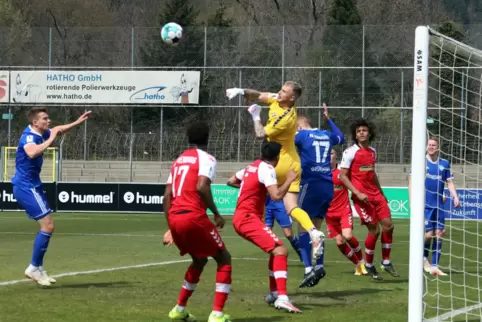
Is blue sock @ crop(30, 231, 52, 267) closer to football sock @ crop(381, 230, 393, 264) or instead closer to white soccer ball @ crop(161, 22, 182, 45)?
football sock @ crop(381, 230, 393, 264)

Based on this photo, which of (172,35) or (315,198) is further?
(172,35)

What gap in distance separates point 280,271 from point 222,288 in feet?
3.31

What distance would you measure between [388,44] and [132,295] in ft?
96.1

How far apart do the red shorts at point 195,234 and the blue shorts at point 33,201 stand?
11.3ft

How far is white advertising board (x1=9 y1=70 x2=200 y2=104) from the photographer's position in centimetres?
4084

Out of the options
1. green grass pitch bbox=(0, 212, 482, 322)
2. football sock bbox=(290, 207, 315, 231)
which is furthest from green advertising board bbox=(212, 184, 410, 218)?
football sock bbox=(290, 207, 315, 231)

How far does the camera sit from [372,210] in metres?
13.3

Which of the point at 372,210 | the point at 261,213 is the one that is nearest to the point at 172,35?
the point at 372,210

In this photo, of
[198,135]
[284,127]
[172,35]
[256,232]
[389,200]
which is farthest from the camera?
[389,200]

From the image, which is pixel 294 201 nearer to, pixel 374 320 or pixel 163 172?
pixel 374 320

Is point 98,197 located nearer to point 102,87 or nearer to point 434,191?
point 102,87

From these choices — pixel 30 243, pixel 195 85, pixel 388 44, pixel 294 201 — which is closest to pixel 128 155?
pixel 195 85

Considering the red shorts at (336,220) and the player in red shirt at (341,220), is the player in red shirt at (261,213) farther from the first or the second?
the red shorts at (336,220)

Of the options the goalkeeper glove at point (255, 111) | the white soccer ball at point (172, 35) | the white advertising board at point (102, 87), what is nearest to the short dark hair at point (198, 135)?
the goalkeeper glove at point (255, 111)
